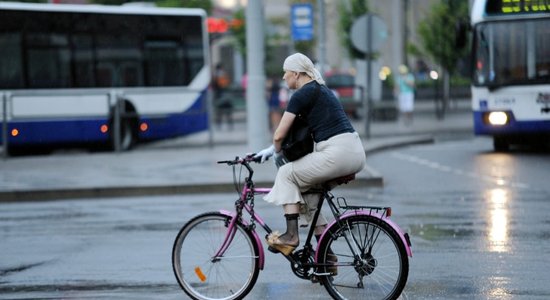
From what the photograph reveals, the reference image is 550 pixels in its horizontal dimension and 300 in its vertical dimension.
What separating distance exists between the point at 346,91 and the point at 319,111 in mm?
31535

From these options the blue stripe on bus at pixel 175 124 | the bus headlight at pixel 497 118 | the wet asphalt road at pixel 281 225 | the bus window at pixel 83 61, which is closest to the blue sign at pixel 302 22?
the blue stripe on bus at pixel 175 124

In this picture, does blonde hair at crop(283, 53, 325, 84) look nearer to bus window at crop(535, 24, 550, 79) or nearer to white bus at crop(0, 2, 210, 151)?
bus window at crop(535, 24, 550, 79)

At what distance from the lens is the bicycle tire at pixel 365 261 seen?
707 cm

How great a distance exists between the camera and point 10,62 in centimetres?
2311

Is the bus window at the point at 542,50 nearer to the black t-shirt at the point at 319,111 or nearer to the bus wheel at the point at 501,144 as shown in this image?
the bus wheel at the point at 501,144

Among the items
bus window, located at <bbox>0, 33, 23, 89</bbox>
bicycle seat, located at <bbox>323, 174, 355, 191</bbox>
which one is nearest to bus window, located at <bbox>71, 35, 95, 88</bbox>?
bus window, located at <bbox>0, 33, 23, 89</bbox>

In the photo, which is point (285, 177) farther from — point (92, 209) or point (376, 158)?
point (376, 158)

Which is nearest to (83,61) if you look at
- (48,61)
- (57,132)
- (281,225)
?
(48,61)

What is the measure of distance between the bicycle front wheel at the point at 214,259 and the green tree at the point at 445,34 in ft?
96.6

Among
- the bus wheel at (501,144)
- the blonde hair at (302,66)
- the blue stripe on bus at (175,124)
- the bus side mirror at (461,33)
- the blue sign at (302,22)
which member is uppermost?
the blue sign at (302,22)

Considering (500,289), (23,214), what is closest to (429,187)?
(23,214)

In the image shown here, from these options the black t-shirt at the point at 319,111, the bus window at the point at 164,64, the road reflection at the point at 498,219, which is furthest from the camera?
the bus window at the point at 164,64

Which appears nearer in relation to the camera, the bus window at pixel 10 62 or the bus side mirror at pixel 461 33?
the bus side mirror at pixel 461 33

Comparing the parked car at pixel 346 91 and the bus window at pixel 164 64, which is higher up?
the bus window at pixel 164 64
